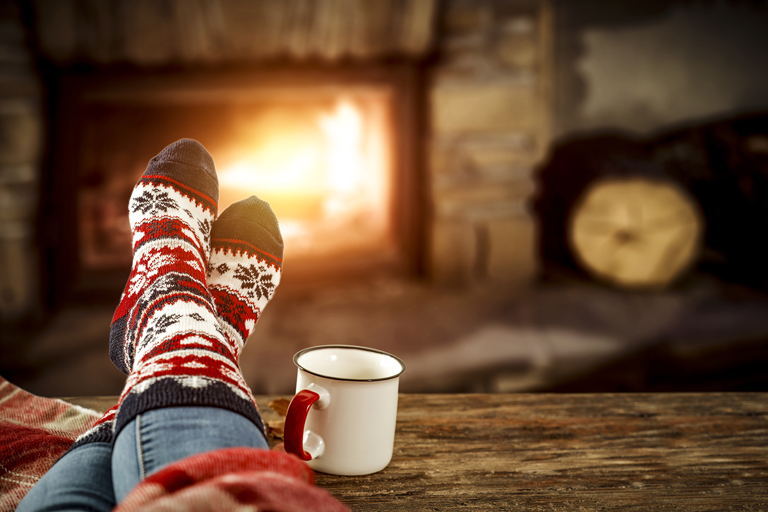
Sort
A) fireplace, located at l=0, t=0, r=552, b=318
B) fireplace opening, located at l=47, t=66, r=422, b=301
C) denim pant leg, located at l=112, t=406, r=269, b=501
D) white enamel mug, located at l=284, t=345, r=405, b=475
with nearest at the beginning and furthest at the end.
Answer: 1. denim pant leg, located at l=112, t=406, r=269, b=501
2. white enamel mug, located at l=284, t=345, r=405, b=475
3. fireplace, located at l=0, t=0, r=552, b=318
4. fireplace opening, located at l=47, t=66, r=422, b=301

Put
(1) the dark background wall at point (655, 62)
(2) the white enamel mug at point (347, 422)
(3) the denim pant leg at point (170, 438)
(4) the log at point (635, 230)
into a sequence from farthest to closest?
1. (1) the dark background wall at point (655, 62)
2. (4) the log at point (635, 230)
3. (2) the white enamel mug at point (347, 422)
4. (3) the denim pant leg at point (170, 438)

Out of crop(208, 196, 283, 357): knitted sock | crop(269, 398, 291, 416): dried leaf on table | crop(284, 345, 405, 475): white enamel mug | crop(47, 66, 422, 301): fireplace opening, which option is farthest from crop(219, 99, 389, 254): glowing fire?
crop(284, 345, 405, 475): white enamel mug

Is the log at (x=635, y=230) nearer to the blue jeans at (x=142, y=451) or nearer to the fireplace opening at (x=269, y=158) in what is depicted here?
the fireplace opening at (x=269, y=158)

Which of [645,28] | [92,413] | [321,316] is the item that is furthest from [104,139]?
[645,28]

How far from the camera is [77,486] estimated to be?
0.48m

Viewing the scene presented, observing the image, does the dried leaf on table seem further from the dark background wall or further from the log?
the dark background wall

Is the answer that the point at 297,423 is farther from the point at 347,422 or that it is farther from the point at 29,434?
the point at 29,434

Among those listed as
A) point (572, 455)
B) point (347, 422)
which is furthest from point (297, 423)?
point (572, 455)

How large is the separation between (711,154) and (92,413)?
211cm

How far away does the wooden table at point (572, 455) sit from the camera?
55 centimetres

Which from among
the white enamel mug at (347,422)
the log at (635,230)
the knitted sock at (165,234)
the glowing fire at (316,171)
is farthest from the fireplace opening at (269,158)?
the white enamel mug at (347,422)

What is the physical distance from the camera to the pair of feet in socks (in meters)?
0.51

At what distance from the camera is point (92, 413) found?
2.29 feet

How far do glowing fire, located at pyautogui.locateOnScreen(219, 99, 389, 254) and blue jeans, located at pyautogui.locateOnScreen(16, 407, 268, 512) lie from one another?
1372mm
